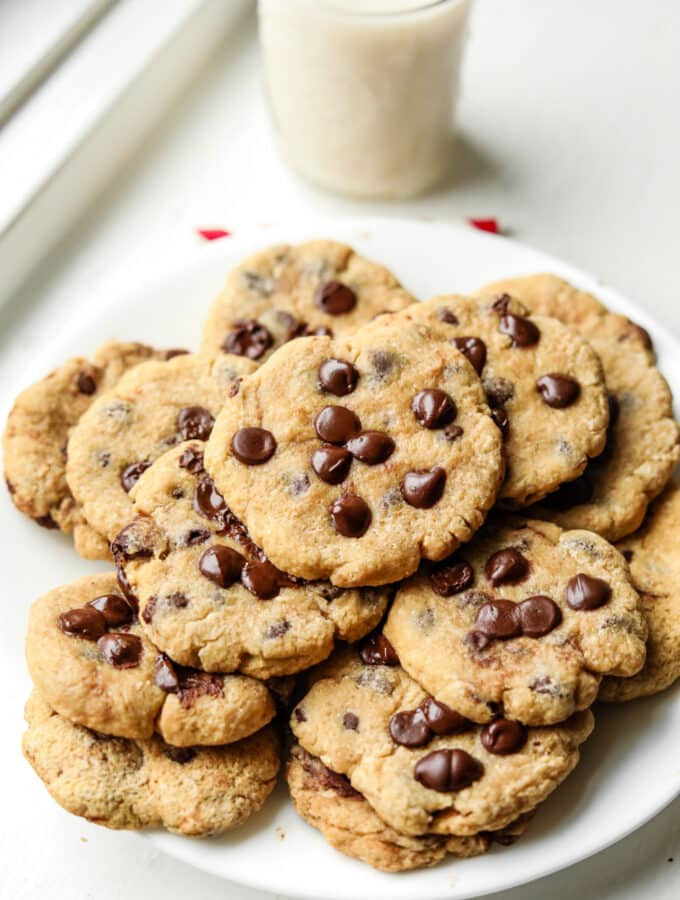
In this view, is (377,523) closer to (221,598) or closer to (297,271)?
(221,598)

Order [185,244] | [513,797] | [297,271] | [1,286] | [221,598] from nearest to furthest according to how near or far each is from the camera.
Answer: [513,797], [221,598], [297,271], [1,286], [185,244]

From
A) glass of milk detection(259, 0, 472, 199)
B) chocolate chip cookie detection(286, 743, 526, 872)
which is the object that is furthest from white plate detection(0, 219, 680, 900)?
glass of milk detection(259, 0, 472, 199)

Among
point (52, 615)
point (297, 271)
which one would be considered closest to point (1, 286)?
point (297, 271)

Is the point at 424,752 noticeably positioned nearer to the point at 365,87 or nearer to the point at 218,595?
the point at 218,595

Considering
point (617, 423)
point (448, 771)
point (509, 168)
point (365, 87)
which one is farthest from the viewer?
point (509, 168)

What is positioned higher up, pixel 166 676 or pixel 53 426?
pixel 53 426

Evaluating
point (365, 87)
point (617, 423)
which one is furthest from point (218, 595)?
point (365, 87)

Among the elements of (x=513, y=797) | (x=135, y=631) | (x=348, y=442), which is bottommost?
(x=513, y=797)
